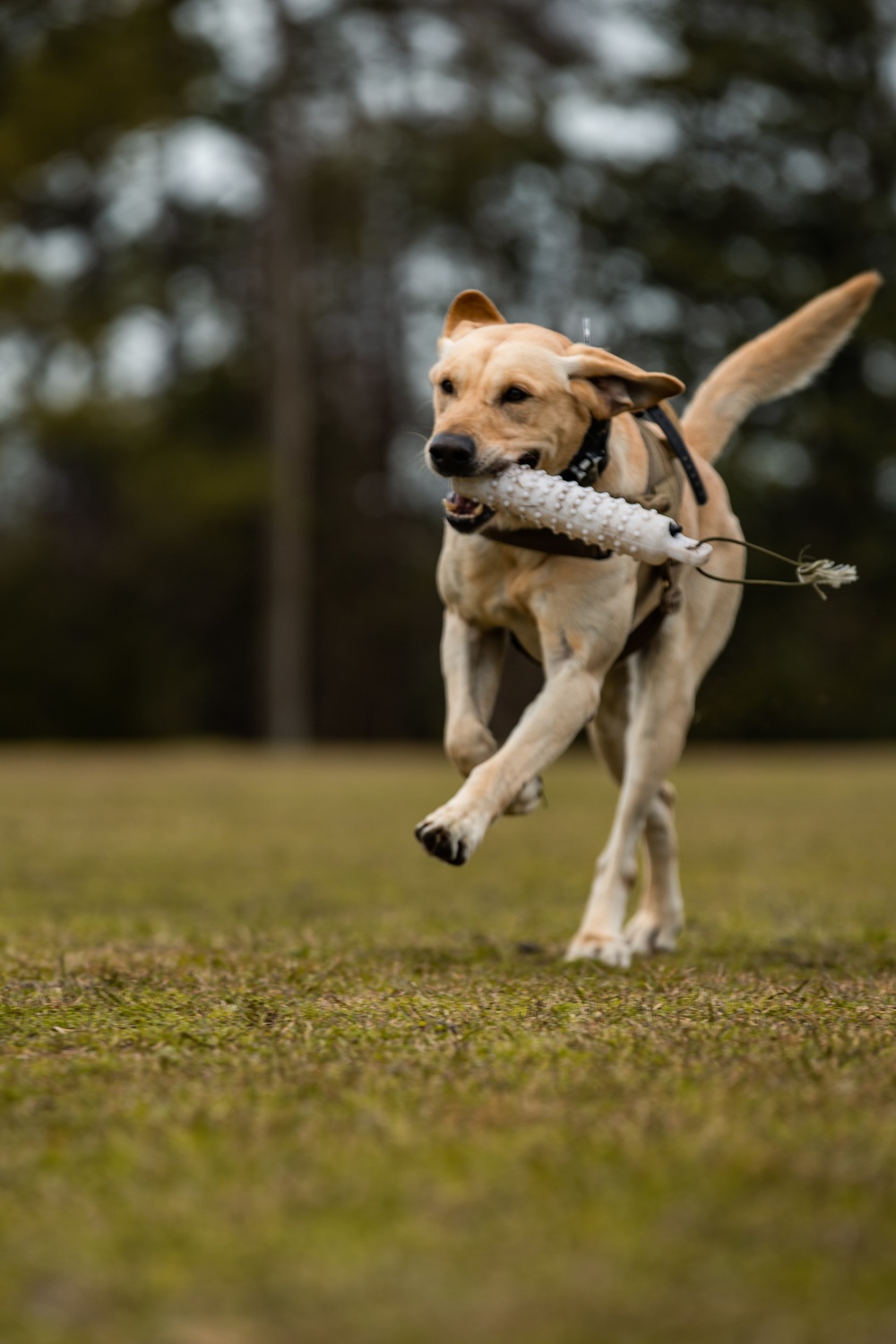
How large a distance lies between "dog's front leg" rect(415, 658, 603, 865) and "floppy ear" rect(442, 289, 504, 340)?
49.0 inches

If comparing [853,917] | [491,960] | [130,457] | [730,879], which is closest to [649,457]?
[491,960]

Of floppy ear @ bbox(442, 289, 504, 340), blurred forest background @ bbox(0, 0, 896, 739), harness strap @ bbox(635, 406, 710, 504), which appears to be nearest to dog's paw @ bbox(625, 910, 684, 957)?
harness strap @ bbox(635, 406, 710, 504)

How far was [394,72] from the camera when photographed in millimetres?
29953

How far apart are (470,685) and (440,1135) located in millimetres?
2469

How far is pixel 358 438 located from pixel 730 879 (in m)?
24.1

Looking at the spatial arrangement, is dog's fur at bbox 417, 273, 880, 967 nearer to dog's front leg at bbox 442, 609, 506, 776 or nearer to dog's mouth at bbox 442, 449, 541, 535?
dog's front leg at bbox 442, 609, 506, 776

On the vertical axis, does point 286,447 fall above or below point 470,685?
above

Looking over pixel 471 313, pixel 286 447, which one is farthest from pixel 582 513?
pixel 286 447

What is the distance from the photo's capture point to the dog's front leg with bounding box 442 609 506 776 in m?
4.74

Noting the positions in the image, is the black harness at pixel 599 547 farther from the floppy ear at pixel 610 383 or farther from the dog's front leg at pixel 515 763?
the dog's front leg at pixel 515 763

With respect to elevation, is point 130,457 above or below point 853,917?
above

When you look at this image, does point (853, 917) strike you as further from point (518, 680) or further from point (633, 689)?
point (518, 680)

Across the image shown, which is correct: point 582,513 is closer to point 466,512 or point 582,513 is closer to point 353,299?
point 466,512

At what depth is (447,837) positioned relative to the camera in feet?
13.1
